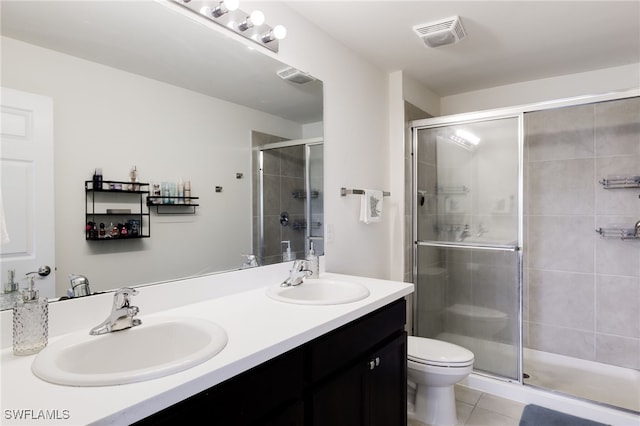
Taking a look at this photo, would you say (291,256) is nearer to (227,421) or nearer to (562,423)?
(227,421)

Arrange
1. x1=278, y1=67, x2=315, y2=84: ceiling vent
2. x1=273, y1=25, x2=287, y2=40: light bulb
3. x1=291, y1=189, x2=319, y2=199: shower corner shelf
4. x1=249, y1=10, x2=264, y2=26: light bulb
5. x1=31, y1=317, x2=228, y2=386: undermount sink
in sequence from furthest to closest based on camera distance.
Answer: x1=291, y1=189, x2=319, y2=199: shower corner shelf < x1=278, y1=67, x2=315, y2=84: ceiling vent < x1=273, y1=25, x2=287, y2=40: light bulb < x1=249, y1=10, x2=264, y2=26: light bulb < x1=31, y1=317, x2=228, y2=386: undermount sink

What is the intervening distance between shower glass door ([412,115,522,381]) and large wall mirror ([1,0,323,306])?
1.32m

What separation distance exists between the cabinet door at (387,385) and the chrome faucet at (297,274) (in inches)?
19.6

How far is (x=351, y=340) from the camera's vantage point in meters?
1.33

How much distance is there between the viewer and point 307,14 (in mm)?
1917

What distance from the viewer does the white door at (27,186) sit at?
98 centimetres

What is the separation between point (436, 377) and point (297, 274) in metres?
1.02

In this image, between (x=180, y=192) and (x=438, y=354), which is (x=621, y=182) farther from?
(x=180, y=192)

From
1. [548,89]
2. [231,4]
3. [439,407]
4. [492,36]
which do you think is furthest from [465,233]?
[231,4]

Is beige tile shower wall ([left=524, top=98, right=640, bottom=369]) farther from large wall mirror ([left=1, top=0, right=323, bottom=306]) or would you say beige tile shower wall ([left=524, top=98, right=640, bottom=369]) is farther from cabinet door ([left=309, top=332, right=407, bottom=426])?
large wall mirror ([left=1, top=0, right=323, bottom=306])

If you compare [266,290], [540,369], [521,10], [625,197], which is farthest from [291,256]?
[625,197]

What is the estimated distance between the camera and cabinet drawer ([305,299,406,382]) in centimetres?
116

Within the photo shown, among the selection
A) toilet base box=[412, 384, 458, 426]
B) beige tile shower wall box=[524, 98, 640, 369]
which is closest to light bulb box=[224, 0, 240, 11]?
toilet base box=[412, 384, 458, 426]

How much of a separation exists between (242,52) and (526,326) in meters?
3.08
